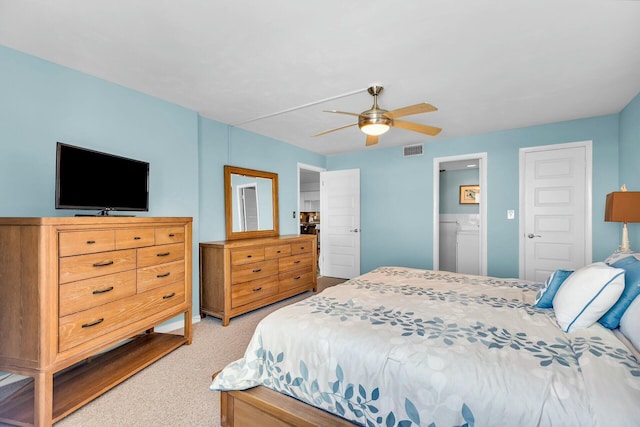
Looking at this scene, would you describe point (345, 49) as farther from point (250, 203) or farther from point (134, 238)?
point (250, 203)

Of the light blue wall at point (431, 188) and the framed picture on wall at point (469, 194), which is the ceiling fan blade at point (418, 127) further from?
the framed picture on wall at point (469, 194)

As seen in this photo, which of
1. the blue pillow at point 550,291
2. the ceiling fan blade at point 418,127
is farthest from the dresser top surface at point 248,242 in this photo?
the blue pillow at point 550,291

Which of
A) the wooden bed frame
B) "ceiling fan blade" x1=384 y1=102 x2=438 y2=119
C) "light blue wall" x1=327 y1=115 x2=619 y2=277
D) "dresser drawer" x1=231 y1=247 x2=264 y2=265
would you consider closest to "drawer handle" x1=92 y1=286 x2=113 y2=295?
the wooden bed frame

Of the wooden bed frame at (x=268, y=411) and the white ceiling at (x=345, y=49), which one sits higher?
the white ceiling at (x=345, y=49)

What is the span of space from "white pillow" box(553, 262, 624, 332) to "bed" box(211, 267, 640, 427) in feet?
0.20

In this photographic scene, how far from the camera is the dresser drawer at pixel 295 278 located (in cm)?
390

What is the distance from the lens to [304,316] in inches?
64.9

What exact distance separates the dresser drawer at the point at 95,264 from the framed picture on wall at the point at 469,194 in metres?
5.86

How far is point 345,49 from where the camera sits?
6.86 feet

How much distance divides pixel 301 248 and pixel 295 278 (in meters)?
0.44

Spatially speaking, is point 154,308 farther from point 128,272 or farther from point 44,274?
point 44,274

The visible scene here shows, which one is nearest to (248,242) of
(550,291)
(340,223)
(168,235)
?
(168,235)

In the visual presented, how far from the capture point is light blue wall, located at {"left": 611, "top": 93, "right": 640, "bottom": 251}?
113 inches

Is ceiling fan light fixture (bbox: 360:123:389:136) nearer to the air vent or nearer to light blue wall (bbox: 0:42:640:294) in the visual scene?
light blue wall (bbox: 0:42:640:294)
